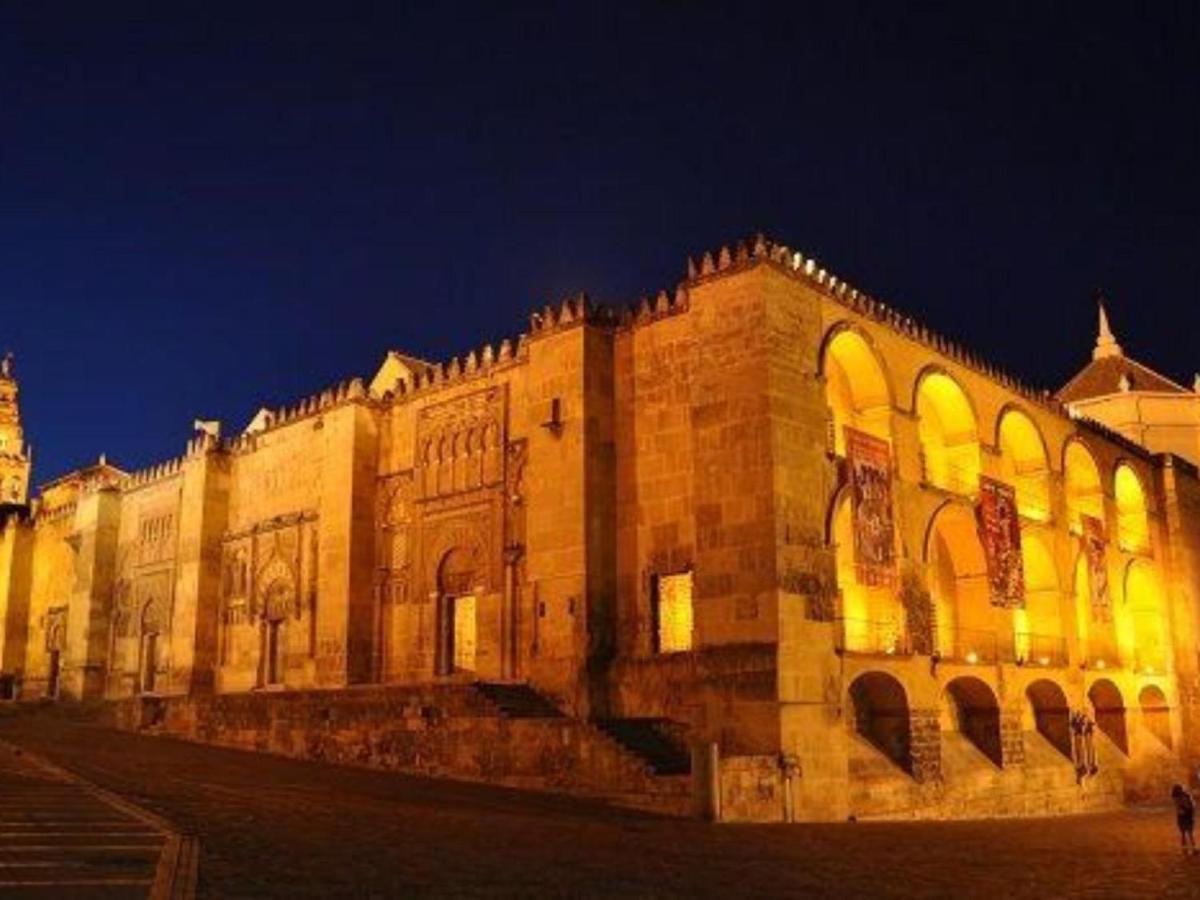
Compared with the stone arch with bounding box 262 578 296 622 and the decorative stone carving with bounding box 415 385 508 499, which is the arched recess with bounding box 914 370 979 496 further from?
the stone arch with bounding box 262 578 296 622

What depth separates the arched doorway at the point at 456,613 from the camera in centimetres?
2198

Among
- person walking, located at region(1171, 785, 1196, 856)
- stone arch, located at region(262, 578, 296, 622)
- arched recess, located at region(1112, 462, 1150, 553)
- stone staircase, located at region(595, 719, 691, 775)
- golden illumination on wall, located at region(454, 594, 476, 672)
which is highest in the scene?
arched recess, located at region(1112, 462, 1150, 553)

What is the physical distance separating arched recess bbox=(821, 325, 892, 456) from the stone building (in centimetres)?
6

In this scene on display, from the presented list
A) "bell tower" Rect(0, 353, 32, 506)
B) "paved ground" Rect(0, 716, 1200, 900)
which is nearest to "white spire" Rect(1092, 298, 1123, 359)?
"paved ground" Rect(0, 716, 1200, 900)

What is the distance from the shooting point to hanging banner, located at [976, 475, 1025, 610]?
22203mm

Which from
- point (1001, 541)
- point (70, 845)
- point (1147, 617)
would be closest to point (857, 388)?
point (1001, 541)

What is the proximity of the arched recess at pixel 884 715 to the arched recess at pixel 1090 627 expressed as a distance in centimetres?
855

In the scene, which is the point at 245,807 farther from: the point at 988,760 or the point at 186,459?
the point at 186,459

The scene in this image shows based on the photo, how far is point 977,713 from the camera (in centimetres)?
2158

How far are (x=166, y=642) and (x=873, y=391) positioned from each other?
1968 centimetres

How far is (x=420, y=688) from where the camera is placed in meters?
18.1

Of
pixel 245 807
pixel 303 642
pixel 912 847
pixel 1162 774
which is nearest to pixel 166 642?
pixel 303 642

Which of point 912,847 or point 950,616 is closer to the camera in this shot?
point 912,847

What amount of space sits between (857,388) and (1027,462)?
23.4 ft
